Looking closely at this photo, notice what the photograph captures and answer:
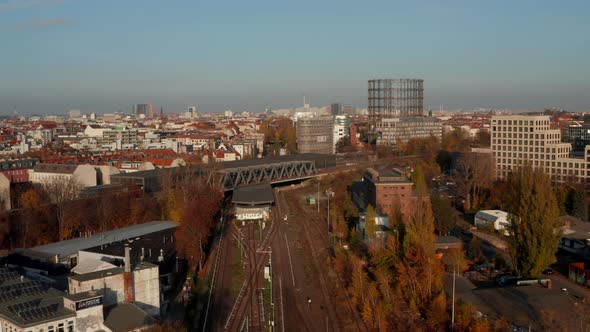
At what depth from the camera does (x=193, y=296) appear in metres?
11.7

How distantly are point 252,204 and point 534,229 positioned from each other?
403 inches

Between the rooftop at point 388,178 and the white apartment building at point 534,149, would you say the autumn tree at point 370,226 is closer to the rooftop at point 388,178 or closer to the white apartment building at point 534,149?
the rooftop at point 388,178

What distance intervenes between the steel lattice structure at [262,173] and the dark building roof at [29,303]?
1278 cm

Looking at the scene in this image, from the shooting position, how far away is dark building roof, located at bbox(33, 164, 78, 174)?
75.3ft

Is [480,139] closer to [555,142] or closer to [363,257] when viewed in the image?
[555,142]

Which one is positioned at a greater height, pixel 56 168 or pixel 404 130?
pixel 404 130

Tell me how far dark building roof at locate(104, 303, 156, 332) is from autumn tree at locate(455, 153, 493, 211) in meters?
14.0

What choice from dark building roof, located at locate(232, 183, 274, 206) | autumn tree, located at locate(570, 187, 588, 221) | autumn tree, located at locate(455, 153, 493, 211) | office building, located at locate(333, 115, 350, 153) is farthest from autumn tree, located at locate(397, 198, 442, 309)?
office building, located at locate(333, 115, 350, 153)

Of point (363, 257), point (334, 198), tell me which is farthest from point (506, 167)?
point (363, 257)

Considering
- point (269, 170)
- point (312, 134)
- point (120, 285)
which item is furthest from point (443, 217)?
point (312, 134)

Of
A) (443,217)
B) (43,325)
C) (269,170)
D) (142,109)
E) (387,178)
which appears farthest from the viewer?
(142,109)

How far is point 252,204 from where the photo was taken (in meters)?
20.0

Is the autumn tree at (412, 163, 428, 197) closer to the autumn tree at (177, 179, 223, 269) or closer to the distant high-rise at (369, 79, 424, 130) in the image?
the autumn tree at (177, 179, 223, 269)

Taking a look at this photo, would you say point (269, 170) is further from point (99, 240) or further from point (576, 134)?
point (576, 134)
